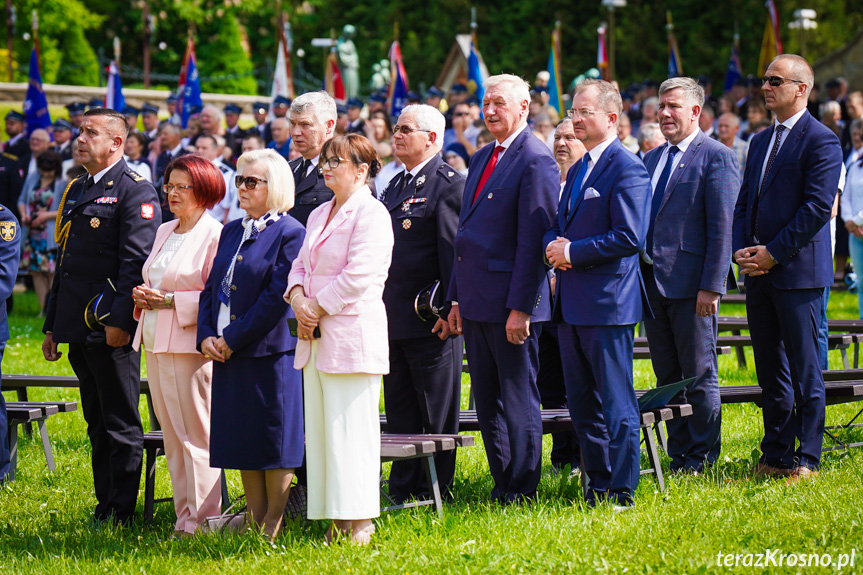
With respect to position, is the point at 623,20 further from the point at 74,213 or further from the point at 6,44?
the point at 74,213

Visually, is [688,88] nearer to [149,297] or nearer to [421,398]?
[421,398]

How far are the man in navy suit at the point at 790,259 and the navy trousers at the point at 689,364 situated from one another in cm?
30

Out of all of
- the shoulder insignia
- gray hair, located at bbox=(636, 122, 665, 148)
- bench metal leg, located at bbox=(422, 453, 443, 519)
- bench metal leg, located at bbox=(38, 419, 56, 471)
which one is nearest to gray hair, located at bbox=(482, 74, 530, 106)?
bench metal leg, located at bbox=(422, 453, 443, 519)

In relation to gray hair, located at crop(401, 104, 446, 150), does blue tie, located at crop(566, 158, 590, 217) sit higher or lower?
lower

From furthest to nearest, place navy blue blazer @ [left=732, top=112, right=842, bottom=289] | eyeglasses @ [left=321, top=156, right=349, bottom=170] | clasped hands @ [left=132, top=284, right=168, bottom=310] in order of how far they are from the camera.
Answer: navy blue blazer @ [left=732, top=112, right=842, bottom=289] < clasped hands @ [left=132, top=284, right=168, bottom=310] < eyeglasses @ [left=321, top=156, right=349, bottom=170]

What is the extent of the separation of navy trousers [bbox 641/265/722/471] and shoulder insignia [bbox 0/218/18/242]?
13.0 feet

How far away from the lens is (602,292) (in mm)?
5691

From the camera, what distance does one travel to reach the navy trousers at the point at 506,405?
588cm

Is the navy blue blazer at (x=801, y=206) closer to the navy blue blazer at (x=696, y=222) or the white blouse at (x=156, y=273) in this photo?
the navy blue blazer at (x=696, y=222)

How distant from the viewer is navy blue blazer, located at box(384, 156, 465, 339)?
6.21 m

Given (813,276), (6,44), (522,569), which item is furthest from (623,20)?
(522,569)

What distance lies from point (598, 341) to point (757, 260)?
1.22 metres

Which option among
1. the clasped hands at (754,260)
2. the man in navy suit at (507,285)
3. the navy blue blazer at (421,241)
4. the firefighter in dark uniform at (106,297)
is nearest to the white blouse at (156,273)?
the firefighter in dark uniform at (106,297)

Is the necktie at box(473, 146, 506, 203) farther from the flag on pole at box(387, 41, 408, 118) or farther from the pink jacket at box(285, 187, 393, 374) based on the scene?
the flag on pole at box(387, 41, 408, 118)
